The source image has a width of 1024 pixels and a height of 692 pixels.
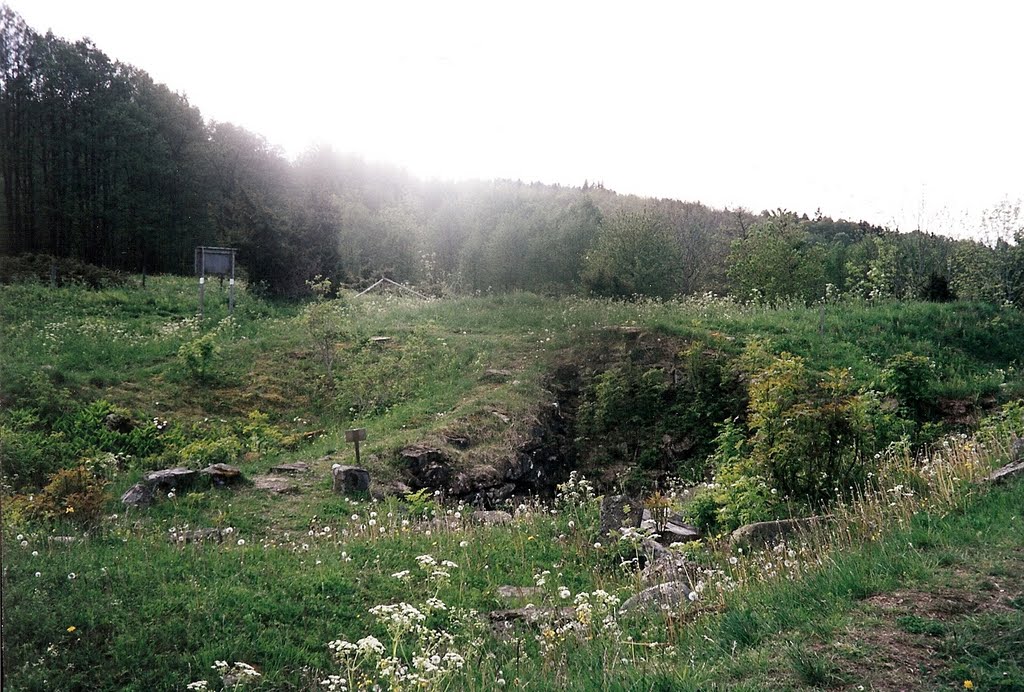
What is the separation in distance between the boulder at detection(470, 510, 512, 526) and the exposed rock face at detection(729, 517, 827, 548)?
199 centimetres

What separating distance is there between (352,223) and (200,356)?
687 centimetres

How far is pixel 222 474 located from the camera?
6328 millimetres

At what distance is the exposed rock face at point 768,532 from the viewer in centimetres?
508

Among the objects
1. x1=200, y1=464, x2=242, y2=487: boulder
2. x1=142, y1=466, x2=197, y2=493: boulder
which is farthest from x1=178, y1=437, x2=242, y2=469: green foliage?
x1=142, y1=466, x2=197, y2=493: boulder

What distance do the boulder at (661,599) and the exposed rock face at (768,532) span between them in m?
1.01

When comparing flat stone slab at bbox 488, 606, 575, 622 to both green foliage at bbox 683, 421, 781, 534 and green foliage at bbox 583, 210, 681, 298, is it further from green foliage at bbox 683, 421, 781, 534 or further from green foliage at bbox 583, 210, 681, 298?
green foliage at bbox 583, 210, 681, 298

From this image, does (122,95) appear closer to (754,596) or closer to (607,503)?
(607,503)

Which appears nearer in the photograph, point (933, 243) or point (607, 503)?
point (607, 503)

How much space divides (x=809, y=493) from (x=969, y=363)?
15.9ft

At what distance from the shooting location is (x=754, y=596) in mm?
3850

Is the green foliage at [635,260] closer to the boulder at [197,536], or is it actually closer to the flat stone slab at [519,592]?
the flat stone slab at [519,592]

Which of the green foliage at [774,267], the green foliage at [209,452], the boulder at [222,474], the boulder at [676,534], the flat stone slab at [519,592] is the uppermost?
the green foliage at [774,267]

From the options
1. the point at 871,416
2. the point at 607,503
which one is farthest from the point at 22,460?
the point at 871,416

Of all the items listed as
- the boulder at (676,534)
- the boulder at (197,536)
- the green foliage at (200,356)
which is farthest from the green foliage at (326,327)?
the boulder at (676,534)
